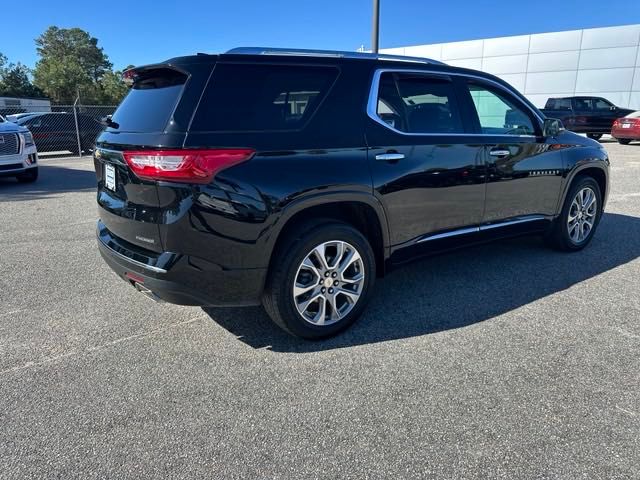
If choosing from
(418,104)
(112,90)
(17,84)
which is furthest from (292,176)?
(17,84)

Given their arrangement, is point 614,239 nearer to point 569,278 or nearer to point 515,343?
point 569,278

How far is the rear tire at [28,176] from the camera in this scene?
392 inches

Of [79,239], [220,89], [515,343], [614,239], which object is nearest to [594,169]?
[614,239]

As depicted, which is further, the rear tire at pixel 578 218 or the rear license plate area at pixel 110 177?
the rear tire at pixel 578 218

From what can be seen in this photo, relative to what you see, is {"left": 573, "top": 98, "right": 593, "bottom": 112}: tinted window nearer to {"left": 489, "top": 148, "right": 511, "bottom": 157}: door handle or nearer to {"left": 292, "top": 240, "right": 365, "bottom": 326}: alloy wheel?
{"left": 489, "top": 148, "right": 511, "bottom": 157}: door handle

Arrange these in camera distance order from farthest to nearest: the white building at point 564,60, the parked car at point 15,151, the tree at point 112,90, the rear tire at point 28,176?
the tree at point 112,90 < the white building at point 564,60 < the rear tire at point 28,176 < the parked car at point 15,151

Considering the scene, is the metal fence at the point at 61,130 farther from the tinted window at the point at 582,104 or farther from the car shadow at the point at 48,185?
the tinted window at the point at 582,104

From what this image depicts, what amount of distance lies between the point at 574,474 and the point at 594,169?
4.02 metres

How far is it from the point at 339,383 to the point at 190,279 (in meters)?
1.05

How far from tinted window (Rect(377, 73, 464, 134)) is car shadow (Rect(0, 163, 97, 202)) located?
7485 mm

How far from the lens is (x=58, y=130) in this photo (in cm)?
1631

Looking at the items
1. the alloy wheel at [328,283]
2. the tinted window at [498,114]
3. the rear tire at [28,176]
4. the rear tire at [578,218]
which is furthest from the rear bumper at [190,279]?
the rear tire at [28,176]

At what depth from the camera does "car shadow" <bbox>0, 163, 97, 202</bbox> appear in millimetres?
8727

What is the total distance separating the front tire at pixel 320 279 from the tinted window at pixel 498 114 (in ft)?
5.79
